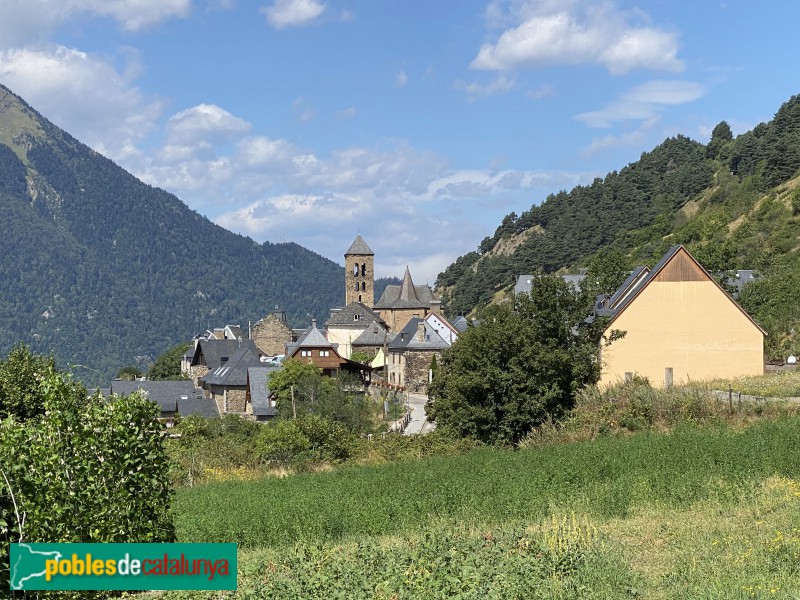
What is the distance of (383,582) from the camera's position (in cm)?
866

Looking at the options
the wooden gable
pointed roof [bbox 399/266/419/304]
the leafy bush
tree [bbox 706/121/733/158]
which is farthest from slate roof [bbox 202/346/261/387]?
tree [bbox 706/121/733/158]

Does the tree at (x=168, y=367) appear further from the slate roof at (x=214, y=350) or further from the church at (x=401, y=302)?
the church at (x=401, y=302)

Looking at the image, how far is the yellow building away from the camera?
3562cm

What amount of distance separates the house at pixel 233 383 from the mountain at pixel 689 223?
3362 cm

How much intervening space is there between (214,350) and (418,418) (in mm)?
50940

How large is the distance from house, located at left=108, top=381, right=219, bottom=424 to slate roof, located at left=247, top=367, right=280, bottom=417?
4.24m

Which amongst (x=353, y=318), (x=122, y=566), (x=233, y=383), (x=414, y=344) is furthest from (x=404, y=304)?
(x=122, y=566)

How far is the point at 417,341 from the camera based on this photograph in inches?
3014

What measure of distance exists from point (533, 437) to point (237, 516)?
13703 millimetres

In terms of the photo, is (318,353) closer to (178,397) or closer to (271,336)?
(178,397)

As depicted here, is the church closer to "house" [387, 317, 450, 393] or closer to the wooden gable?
"house" [387, 317, 450, 393]

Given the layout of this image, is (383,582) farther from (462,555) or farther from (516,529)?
(516,529)

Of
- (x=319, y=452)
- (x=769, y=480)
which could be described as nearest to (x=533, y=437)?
(x=319, y=452)

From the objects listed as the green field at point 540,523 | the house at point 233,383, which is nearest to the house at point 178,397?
the house at point 233,383
